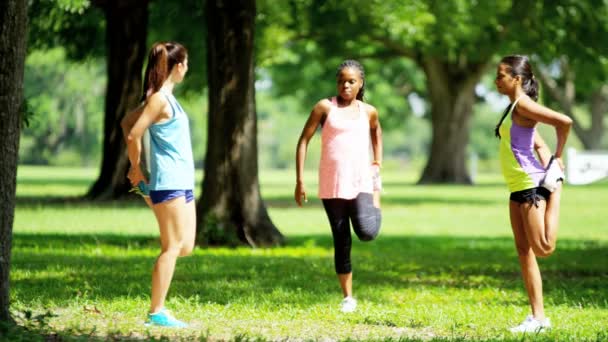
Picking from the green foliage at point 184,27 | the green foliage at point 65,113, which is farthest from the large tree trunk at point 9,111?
the green foliage at point 65,113

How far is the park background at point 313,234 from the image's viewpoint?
7973 millimetres

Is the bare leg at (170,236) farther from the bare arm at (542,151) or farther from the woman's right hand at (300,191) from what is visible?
the bare arm at (542,151)

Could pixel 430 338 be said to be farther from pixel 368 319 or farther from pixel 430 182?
pixel 430 182

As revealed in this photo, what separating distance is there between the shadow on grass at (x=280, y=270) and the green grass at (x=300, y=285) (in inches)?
0.7

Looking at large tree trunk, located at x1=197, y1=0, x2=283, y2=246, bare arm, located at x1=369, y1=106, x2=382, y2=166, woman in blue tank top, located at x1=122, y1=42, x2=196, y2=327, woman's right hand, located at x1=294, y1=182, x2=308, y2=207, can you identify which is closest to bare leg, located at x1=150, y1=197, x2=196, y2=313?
woman in blue tank top, located at x1=122, y1=42, x2=196, y2=327

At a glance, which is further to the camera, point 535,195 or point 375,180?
point 375,180

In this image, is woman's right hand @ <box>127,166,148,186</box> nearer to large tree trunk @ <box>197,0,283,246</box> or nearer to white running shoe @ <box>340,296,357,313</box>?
white running shoe @ <box>340,296,357,313</box>

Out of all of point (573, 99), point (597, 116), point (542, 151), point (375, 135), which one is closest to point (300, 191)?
point (375, 135)

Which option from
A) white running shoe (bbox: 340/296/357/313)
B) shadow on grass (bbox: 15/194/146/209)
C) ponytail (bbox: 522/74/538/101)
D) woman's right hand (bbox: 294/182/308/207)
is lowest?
shadow on grass (bbox: 15/194/146/209)

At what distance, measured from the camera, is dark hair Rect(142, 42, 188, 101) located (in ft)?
23.2

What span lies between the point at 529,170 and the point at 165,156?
2409 mm

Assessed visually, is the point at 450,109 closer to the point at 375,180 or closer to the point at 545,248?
the point at 375,180

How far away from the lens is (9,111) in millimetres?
7020

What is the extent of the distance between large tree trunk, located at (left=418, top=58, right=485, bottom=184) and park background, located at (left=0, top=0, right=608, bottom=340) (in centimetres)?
7
